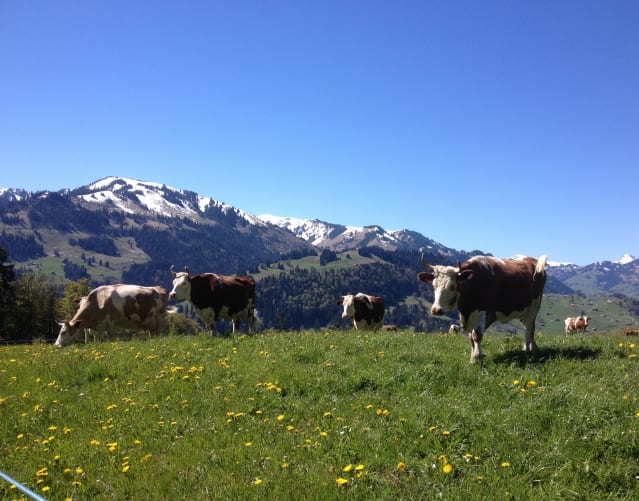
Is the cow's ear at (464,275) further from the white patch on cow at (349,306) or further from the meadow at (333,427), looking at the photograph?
the white patch on cow at (349,306)

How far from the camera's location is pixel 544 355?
37.2ft

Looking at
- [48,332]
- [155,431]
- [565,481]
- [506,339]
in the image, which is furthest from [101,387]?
[48,332]

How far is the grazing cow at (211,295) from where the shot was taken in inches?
866

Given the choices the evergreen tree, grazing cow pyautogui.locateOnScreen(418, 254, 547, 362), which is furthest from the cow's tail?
the evergreen tree

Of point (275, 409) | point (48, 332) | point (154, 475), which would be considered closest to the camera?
point (154, 475)

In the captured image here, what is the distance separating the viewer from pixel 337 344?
46.2 feet

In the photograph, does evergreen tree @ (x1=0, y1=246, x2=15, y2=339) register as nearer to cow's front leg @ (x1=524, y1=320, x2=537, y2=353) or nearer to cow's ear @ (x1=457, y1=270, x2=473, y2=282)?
cow's ear @ (x1=457, y1=270, x2=473, y2=282)

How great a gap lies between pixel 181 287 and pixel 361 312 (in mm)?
11396

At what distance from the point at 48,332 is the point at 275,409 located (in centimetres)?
6752

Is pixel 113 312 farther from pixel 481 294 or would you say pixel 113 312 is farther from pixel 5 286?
pixel 5 286

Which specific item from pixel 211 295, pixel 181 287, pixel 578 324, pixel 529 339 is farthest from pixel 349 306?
pixel 578 324

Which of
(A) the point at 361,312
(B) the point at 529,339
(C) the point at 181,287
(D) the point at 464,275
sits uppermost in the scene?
(D) the point at 464,275

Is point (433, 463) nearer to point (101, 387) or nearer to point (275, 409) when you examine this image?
point (275, 409)

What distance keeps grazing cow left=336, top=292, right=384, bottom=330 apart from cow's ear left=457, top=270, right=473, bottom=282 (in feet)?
52.8
